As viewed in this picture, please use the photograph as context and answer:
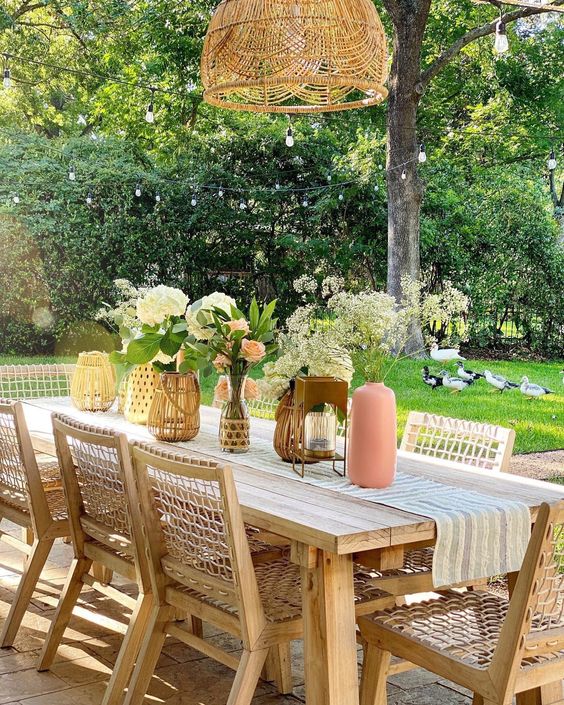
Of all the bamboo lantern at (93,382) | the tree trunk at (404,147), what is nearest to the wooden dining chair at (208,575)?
the bamboo lantern at (93,382)

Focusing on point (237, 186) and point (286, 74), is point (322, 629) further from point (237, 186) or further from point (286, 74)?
point (237, 186)

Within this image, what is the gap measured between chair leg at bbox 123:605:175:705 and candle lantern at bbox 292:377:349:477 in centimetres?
55

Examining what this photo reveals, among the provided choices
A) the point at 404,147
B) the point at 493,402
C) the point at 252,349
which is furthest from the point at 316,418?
the point at 404,147

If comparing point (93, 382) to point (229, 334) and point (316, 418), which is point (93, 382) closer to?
point (229, 334)

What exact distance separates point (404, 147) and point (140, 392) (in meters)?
6.93

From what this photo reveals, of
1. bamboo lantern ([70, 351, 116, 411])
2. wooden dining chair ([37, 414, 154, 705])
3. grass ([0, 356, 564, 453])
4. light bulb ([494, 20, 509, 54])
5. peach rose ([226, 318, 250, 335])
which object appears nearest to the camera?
wooden dining chair ([37, 414, 154, 705])

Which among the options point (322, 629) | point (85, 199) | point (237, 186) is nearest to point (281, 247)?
point (237, 186)

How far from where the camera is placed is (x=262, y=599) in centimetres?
237

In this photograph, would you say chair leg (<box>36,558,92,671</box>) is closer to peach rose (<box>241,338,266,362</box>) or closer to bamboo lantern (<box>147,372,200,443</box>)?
bamboo lantern (<box>147,372,200,443</box>)

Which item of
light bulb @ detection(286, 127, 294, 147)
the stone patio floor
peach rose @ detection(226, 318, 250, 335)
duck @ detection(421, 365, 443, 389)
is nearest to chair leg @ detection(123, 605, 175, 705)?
the stone patio floor

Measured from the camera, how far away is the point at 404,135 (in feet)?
32.0

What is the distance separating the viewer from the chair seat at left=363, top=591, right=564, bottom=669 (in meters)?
2.03

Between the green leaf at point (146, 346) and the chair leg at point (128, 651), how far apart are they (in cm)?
87

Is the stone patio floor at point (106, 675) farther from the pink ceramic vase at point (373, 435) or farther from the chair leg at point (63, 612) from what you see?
the pink ceramic vase at point (373, 435)
